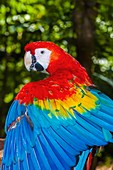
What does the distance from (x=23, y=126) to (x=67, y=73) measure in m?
0.16

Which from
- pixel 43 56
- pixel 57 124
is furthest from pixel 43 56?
pixel 57 124

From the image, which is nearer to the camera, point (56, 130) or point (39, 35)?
point (56, 130)

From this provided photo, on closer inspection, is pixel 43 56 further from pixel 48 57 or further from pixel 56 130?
pixel 56 130

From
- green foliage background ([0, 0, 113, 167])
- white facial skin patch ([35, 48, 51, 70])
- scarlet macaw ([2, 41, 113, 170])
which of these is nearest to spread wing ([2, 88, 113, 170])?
scarlet macaw ([2, 41, 113, 170])

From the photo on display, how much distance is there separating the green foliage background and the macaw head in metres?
1.39

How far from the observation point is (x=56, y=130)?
2.84ft

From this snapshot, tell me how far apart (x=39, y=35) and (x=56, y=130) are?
183cm

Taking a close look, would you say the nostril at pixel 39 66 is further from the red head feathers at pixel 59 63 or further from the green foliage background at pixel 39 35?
the green foliage background at pixel 39 35

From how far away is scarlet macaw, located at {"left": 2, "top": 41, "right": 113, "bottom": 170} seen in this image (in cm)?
85

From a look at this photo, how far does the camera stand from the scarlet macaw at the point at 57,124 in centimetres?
85

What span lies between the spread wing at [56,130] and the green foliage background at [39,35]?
1.51m

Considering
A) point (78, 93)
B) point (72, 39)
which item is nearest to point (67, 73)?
point (78, 93)

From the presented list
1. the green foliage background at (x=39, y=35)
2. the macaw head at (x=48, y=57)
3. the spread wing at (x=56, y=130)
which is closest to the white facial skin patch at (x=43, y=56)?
the macaw head at (x=48, y=57)

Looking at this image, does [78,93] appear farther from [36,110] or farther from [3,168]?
[3,168]
